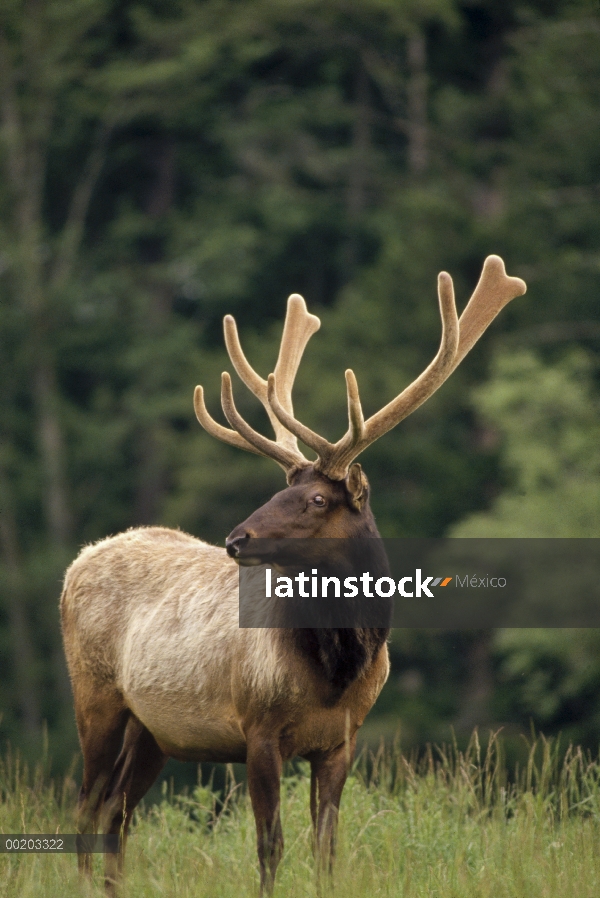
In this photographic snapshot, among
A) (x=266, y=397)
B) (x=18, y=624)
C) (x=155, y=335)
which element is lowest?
(x=18, y=624)

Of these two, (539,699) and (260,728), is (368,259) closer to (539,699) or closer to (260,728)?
(539,699)

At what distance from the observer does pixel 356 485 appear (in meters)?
5.29

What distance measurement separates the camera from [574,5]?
974 inches

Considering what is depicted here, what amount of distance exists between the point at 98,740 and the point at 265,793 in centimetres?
120

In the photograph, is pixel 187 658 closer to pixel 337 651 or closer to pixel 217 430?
pixel 337 651

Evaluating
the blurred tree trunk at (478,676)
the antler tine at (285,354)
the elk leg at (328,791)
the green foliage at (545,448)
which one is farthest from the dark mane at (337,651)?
the blurred tree trunk at (478,676)

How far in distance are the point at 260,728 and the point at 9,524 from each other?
1909 cm

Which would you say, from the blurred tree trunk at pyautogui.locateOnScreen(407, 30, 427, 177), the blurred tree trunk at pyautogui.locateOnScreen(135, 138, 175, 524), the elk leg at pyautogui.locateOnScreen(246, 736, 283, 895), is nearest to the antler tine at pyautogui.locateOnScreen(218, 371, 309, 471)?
the elk leg at pyautogui.locateOnScreen(246, 736, 283, 895)

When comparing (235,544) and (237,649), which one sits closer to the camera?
(235,544)

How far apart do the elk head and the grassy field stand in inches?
43.4

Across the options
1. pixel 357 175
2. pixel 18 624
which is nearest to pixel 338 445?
pixel 18 624

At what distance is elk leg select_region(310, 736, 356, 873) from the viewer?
502cm

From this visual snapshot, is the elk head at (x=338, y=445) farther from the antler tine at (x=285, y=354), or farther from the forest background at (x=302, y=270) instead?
the forest background at (x=302, y=270)

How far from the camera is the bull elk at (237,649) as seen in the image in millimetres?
5066
